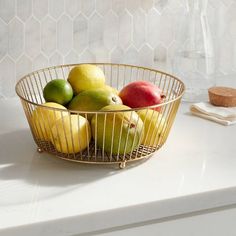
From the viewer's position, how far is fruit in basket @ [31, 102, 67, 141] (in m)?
0.93

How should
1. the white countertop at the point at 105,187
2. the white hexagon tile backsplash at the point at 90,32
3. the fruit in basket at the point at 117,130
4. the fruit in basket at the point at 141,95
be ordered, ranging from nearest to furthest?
the white countertop at the point at 105,187, the fruit in basket at the point at 117,130, the fruit in basket at the point at 141,95, the white hexagon tile backsplash at the point at 90,32

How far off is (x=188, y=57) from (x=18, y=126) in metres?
0.51

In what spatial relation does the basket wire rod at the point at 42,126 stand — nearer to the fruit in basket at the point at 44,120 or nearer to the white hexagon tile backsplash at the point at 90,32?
the fruit in basket at the point at 44,120

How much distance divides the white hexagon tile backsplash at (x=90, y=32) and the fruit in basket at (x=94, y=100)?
372 mm

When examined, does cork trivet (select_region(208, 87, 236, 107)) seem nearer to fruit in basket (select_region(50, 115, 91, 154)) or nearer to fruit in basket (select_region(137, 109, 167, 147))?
fruit in basket (select_region(137, 109, 167, 147))

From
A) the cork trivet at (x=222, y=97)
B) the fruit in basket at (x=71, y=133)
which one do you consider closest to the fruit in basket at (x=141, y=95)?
the fruit in basket at (x=71, y=133)

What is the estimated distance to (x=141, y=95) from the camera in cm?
100

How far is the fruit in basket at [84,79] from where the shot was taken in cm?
105

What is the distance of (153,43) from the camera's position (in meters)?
1.43

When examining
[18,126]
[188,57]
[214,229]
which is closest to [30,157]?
[18,126]

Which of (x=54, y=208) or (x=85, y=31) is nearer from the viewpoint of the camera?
(x=54, y=208)

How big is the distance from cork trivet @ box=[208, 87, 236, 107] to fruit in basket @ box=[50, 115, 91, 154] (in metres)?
0.49

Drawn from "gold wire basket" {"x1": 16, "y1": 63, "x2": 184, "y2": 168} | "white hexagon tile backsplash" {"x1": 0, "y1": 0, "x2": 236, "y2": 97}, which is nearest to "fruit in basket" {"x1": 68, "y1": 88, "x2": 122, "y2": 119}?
"gold wire basket" {"x1": 16, "y1": 63, "x2": 184, "y2": 168}

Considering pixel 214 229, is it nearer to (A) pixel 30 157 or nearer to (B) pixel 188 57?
(A) pixel 30 157
